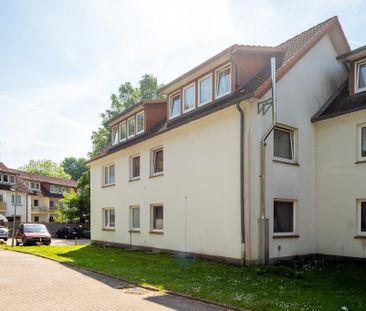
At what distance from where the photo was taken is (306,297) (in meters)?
9.28

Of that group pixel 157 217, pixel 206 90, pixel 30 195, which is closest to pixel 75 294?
pixel 157 217

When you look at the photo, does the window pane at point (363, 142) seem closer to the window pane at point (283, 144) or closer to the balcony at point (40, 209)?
the window pane at point (283, 144)

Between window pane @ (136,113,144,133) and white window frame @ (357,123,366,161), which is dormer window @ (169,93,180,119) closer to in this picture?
window pane @ (136,113,144,133)

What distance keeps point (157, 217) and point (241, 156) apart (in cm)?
725

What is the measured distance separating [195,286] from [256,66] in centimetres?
985

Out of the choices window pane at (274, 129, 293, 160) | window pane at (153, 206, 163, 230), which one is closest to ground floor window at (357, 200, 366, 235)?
window pane at (274, 129, 293, 160)

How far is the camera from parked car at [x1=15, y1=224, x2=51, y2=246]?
28.8m

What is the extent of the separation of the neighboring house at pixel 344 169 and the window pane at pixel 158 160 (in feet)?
24.0

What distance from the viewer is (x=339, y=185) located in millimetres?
15766

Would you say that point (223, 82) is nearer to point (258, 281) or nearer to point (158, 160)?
point (158, 160)

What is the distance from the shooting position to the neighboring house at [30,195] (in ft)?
188

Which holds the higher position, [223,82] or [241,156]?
[223,82]

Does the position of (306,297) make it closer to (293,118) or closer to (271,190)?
(271,190)

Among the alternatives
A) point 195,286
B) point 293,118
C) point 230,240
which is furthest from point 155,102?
point 195,286
